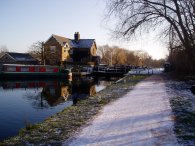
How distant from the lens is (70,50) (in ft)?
230

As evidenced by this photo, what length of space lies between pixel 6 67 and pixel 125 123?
37.8 meters

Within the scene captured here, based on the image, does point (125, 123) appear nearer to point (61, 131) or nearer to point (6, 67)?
point (61, 131)

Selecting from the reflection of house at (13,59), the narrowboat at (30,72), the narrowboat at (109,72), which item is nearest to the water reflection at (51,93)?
the narrowboat at (30,72)

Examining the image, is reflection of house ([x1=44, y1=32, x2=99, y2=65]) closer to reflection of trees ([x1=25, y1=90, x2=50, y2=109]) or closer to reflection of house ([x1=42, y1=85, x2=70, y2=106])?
reflection of house ([x1=42, y1=85, x2=70, y2=106])

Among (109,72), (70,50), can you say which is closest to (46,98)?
(109,72)

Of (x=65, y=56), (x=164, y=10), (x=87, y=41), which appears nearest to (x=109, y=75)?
(x=65, y=56)

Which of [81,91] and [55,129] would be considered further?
[81,91]

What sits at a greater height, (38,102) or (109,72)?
(109,72)

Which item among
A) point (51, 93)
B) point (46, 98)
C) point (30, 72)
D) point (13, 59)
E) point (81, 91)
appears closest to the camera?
point (46, 98)

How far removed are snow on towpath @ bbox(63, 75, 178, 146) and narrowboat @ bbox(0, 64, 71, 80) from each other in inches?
1296

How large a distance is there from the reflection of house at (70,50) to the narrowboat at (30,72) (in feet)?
47.0

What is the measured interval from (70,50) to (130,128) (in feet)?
205

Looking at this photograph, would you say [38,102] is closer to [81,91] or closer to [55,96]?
[55,96]

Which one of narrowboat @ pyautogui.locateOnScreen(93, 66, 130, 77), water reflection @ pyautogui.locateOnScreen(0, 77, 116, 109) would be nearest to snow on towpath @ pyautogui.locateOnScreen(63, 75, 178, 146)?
water reflection @ pyautogui.locateOnScreen(0, 77, 116, 109)
